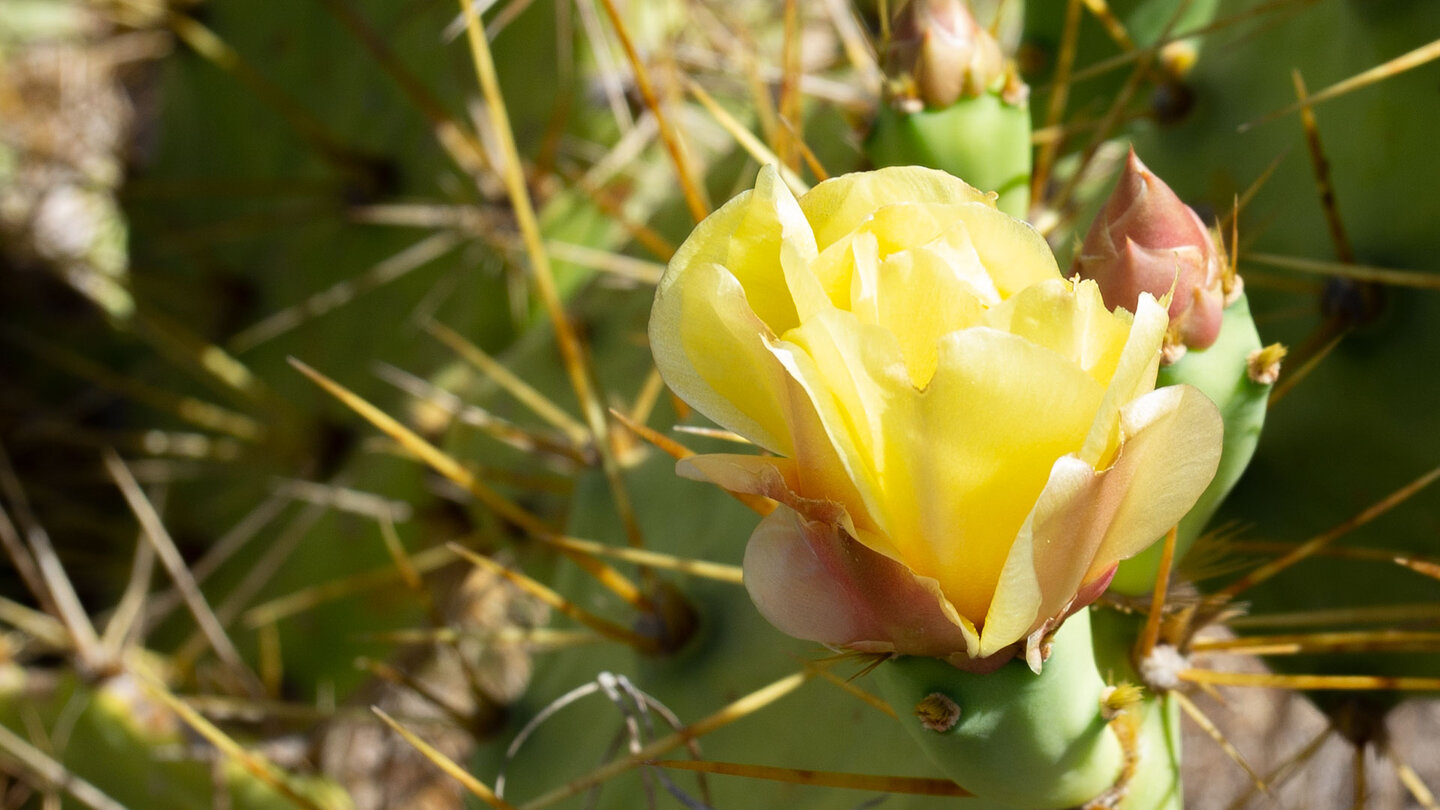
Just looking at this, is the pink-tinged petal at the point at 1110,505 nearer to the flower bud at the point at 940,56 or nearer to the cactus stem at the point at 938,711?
the cactus stem at the point at 938,711

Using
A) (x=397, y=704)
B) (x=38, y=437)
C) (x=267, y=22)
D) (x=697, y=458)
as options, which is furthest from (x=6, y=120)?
(x=697, y=458)

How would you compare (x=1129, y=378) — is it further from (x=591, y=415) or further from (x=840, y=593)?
(x=591, y=415)

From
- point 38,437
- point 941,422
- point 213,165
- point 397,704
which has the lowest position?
point 397,704

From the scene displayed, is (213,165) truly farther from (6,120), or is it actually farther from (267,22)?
(6,120)

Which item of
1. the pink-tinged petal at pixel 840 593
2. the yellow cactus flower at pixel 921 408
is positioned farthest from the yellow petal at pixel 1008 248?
the pink-tinged petal at pixel 840 593

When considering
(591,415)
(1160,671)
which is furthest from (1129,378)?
(591,415)
